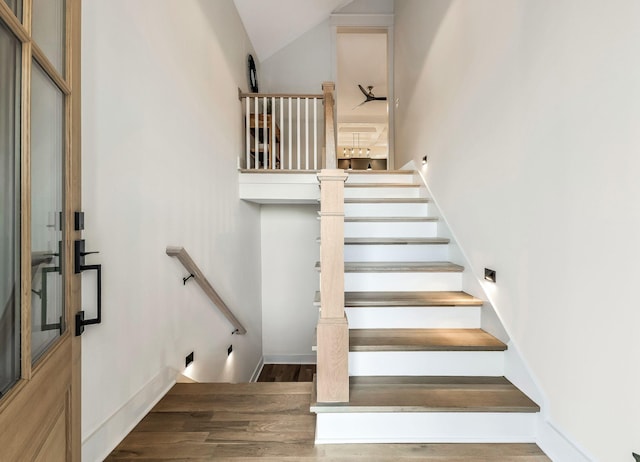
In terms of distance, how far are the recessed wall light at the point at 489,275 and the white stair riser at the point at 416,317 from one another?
0.23 m

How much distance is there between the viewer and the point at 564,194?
4.62 feet

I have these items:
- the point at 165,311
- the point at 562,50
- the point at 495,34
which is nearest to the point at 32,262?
the point at 165,311

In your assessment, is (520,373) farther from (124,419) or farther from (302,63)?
(302,63)

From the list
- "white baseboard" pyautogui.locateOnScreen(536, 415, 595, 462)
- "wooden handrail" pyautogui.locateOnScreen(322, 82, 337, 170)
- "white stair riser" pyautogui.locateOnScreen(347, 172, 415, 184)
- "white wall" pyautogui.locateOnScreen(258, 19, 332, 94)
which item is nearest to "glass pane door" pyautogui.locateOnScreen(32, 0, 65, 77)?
"wooden handrail" pyautogui.locateOnScreen(322, 82, 337, 170)

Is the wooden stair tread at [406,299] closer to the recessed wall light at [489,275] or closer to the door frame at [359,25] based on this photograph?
Result: the recessed wall light at [489,275]

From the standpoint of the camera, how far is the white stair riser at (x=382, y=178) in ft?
12.7

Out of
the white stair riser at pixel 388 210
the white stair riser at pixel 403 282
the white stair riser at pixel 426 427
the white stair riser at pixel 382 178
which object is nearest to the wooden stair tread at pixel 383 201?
the white stair riser at pixel 388 210

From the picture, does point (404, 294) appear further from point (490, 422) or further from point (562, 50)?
point (562, 50)

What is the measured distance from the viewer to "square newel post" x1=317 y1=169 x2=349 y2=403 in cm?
159

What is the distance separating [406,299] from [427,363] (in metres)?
0.43

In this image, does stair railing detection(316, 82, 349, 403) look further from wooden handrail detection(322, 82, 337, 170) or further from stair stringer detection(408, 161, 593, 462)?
wooden handrail detection(322, 82, 337, 170)

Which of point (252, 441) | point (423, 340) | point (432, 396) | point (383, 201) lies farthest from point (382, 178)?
point (252, 441)

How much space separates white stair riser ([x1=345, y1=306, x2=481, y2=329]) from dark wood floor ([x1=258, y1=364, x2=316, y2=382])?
8.44 feet

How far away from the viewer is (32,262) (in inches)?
35.7
